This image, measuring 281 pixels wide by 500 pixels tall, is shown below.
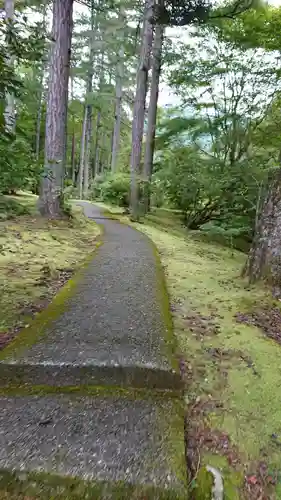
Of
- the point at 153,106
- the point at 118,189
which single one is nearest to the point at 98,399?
the point at 118,189

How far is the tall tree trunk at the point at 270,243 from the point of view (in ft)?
9.93

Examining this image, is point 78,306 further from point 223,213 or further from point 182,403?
point 223,213

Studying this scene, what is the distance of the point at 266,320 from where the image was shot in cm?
264

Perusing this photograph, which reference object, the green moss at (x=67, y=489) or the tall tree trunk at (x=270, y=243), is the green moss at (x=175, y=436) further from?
the tall tree trunk at (x=270, y=243)

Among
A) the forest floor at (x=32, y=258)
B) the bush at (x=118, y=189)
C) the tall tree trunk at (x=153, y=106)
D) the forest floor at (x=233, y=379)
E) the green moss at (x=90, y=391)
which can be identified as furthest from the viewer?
the bush at (x=118, y=189)

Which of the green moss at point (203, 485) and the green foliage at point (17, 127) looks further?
Result: the green foliage at point (17, 127)

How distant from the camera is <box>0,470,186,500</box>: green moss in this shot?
1.11 meters

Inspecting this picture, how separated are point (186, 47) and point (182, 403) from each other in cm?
1003

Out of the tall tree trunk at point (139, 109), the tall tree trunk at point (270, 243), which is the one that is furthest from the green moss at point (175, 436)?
the tall tree trunk at point (139, 109)

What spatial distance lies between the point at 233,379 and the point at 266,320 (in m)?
0.94

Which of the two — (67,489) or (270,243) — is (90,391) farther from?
(270,243)

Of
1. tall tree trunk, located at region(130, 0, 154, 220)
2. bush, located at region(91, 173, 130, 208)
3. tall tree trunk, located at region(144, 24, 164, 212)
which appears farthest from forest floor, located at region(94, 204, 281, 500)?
bush, located at region(91, 173, 130, 208)

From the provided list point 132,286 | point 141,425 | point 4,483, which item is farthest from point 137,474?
point 132,286

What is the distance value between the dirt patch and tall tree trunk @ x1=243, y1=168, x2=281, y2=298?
29 centimetres
